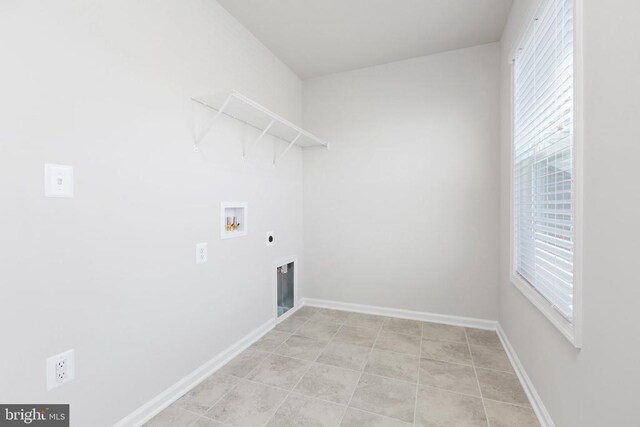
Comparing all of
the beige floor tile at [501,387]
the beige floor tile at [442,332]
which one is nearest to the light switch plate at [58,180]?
the beige floor tile at [501,387]

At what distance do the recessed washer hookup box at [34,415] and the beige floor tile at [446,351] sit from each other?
218 centimetres

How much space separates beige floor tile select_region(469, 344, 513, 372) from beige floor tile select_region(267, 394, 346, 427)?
117 centimetres

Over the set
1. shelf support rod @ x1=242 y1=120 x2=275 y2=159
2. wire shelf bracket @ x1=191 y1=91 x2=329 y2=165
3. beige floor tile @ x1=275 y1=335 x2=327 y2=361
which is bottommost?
beige floor tile @ x1=275 y1=335 x2=327 y2=361

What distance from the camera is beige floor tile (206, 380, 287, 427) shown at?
1581 mm

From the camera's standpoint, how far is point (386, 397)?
1766 mm

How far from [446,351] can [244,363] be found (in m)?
1.59

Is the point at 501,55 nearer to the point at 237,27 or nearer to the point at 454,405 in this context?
the point at 237,27

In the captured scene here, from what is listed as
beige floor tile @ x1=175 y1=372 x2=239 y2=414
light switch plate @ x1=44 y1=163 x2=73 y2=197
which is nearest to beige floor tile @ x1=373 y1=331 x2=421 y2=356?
beige floor tile @ x1=175 y1=372 x2=239 y2=414

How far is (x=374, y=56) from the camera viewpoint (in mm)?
2898

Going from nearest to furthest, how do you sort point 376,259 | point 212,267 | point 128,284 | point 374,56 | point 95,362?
1. point 95,362
2. point 128,284
3. point 212,267
4. point 374,56
5. point 376,259

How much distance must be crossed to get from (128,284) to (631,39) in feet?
7.33

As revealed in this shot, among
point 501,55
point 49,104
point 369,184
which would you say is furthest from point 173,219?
point 501,55

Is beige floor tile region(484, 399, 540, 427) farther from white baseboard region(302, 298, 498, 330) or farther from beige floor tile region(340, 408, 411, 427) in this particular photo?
white baseboard region(302, 298, 498, 330)

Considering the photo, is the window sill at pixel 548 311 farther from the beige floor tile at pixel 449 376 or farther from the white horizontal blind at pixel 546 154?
the beige floor tile at pixel 449 376
